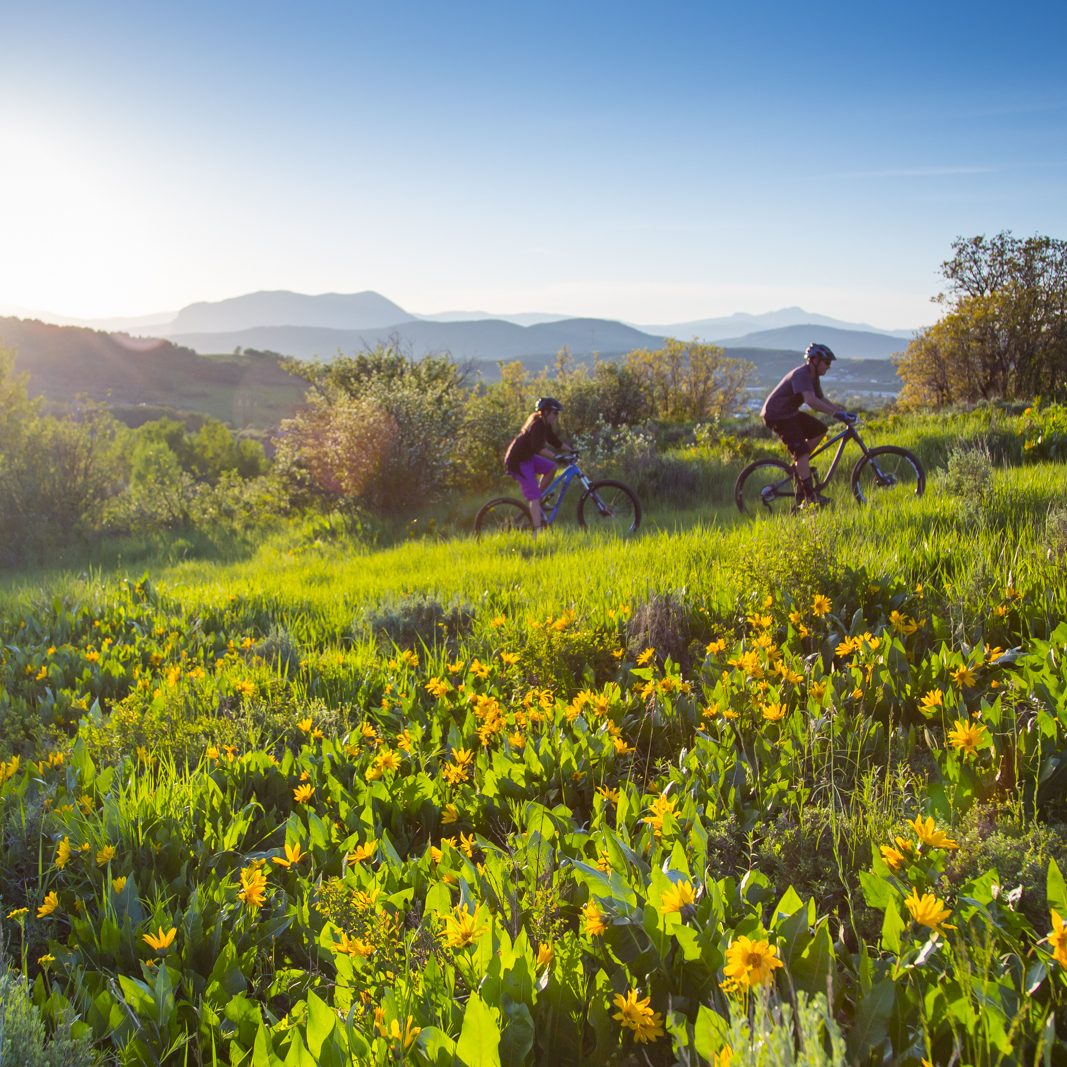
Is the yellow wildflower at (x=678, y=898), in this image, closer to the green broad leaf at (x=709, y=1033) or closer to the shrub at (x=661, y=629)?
the green broad leaf at (x=709, y=1033)

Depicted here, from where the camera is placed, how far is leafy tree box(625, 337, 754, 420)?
32.6m

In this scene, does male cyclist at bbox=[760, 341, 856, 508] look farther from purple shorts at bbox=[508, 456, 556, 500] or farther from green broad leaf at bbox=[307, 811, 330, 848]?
green broad leaf at bbox=[307, 811, 330, 848]

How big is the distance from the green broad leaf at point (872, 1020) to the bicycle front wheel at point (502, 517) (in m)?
8.45

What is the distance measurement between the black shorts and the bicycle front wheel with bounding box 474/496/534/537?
10.9ft

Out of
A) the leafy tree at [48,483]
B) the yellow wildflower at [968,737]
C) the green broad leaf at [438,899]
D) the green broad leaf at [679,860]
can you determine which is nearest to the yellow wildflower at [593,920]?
the green broad leaf at [679,860]

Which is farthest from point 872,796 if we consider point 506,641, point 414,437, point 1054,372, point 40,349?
point 40,349

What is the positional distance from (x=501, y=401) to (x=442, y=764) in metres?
16.9

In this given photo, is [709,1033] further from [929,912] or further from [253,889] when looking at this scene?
[253,889]

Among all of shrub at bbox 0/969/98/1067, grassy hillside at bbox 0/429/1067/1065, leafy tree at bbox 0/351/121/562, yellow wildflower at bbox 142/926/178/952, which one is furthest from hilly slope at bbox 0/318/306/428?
shrub at bbox 0/969/98/1067

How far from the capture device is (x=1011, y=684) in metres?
3.07

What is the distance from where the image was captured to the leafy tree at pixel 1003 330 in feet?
64.6

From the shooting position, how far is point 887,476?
876 centimetres

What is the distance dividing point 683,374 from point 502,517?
27.7 metres

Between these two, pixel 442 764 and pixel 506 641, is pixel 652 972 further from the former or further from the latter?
pixel 506 641
